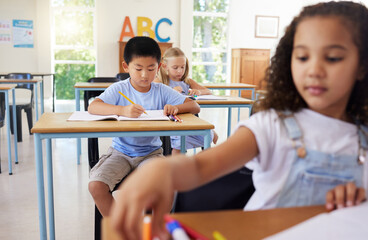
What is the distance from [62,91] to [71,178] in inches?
217

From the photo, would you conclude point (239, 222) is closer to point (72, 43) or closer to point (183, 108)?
point (183, 108)

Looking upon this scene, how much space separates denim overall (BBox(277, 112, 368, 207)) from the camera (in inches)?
27.2

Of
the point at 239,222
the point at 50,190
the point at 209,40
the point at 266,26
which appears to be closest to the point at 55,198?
the point at 50,190

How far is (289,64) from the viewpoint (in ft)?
2.70

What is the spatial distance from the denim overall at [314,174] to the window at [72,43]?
7790mm

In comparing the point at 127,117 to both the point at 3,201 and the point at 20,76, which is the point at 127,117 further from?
the point at 20,76

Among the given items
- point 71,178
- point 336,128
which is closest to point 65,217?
point 71,178

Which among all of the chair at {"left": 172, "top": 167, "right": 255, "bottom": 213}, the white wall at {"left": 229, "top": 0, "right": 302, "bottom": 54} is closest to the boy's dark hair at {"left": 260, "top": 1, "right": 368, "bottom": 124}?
the chair at {"left": 172, "top": 167, "right": 255, "bottom": 213}

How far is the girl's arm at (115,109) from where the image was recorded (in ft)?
5.40

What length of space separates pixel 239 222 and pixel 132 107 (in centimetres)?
119

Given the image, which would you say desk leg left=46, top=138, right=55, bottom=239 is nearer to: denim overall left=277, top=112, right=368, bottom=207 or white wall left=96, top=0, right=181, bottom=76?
denim overall left=277, top=112, right=368, bottom=207

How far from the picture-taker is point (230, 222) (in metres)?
0.51

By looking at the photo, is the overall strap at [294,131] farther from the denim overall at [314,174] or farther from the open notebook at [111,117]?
the open notebook at [111,117]

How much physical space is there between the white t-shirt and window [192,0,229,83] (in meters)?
7.98
